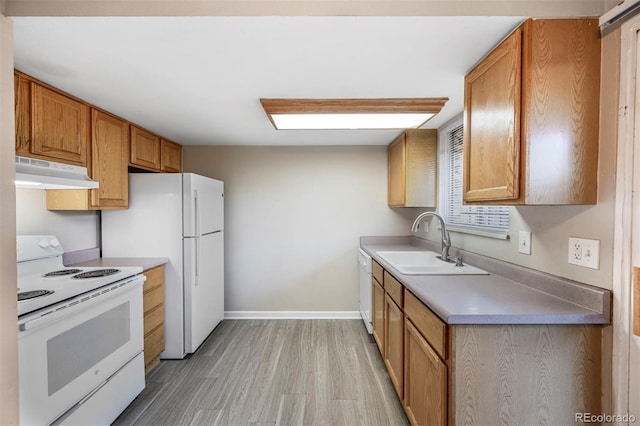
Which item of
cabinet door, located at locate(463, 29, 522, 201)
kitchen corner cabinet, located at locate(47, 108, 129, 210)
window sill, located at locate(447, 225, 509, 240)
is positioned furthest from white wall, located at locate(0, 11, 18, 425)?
window sill, located at locate(447, 225, 509, 240)

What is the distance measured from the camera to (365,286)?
3031 mm

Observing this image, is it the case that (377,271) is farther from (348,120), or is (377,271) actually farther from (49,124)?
→ (49,124)

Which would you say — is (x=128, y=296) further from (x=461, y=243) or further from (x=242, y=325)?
(x=461, y=243)

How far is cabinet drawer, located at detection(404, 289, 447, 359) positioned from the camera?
121 centimetres

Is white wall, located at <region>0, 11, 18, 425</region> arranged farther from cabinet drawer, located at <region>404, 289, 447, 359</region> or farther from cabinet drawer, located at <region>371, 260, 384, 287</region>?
cabinet drawer, located at <region>371, 260, 384, 287</region>

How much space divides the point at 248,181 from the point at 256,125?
103 cm

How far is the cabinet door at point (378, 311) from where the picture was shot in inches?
94.5

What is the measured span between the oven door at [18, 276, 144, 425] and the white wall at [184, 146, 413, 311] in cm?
155

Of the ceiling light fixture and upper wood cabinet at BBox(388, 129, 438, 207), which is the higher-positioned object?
the ceiling light fixture

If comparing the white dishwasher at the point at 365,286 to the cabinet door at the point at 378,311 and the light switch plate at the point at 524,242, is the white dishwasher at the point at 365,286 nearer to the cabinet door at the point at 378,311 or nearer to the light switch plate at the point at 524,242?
the cabinet door at the point at 378,311

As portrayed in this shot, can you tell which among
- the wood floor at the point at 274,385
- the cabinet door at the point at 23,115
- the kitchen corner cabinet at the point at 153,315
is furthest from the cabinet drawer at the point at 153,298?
the cabinet door at the point at 23,115

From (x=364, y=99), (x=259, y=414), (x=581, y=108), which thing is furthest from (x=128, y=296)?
(x=581, y=108)

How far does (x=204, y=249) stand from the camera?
2805 mm

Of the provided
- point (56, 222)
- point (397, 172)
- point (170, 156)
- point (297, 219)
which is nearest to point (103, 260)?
point (56, 222)
